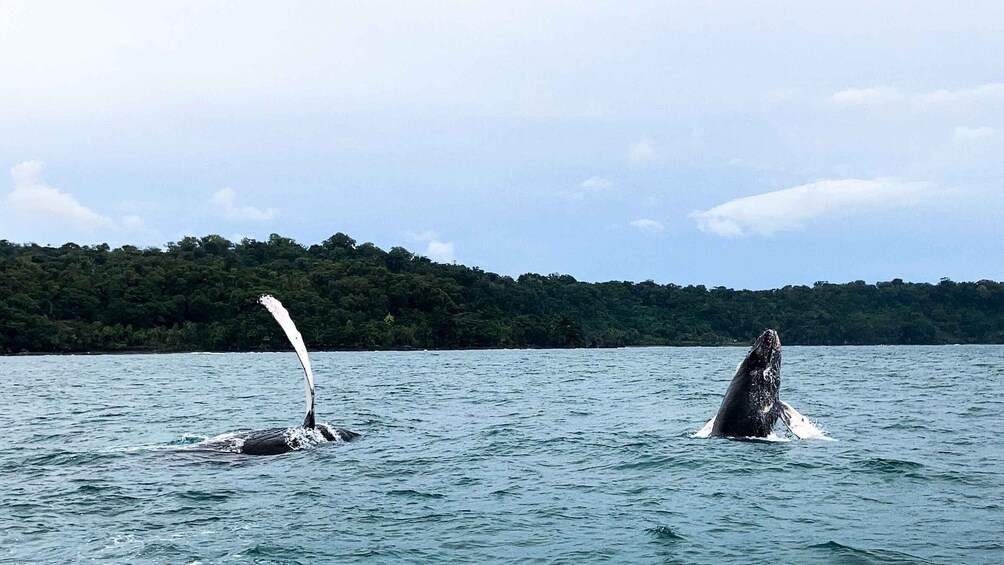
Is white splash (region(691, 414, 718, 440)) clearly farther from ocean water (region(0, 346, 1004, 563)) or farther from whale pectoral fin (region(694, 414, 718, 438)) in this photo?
ocean water (region(0, 346, 1004, 563))

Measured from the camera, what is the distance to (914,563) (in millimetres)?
10227

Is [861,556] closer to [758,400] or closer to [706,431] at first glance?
[758,400]

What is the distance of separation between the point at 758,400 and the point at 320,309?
138 m

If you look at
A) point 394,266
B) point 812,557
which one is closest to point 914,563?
point 812,557

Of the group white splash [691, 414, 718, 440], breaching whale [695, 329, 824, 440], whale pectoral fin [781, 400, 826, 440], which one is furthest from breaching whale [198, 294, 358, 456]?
whale pectoral fin [781, 400, 826, 440]

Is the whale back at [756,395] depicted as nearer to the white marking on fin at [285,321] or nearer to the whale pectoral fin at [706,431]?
the whale pectoral fin at [706,431]

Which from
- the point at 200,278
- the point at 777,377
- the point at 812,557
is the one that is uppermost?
the point at 200,278

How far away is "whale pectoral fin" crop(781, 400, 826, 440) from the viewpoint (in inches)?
768

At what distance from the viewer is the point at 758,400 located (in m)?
19.6

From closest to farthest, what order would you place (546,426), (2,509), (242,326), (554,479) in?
(2,509) < (554,479) < (546,426) < (242,326)

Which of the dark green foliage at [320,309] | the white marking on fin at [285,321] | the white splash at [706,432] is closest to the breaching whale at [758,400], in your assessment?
the white splash at [706,432]

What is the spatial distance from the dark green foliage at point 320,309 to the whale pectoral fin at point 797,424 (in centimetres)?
11948

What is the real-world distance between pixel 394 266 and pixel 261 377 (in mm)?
141982

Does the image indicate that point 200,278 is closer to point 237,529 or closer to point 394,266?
point 394,266
